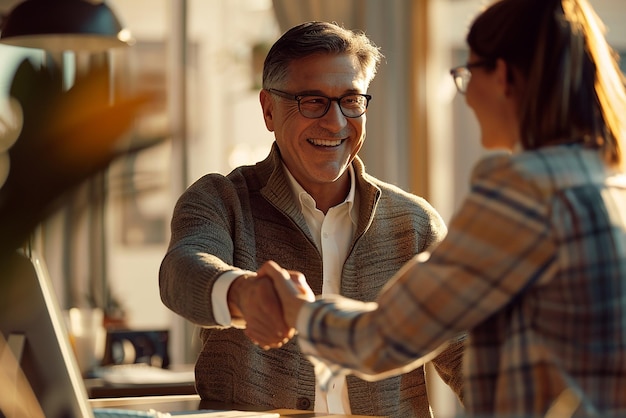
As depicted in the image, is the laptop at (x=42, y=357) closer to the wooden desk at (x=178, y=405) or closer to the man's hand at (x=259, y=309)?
the man's hand at (x=259, y=309)

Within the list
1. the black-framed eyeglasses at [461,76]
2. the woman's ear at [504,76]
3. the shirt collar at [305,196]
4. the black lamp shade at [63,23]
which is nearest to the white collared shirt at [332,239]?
the shirt collar at [305,196]

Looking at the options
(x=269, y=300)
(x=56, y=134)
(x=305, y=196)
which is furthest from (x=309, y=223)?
(x=56, y=134)

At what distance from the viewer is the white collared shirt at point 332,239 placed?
7.79 feet

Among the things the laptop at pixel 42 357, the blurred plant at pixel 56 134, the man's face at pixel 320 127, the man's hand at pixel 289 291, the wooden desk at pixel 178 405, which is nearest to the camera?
the blurred plant at pixel 56 134

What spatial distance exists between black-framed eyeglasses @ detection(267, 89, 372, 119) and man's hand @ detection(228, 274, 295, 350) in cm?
69

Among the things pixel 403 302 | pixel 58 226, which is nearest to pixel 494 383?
pixel 403 302

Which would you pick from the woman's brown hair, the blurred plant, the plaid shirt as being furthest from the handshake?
the blurred plant

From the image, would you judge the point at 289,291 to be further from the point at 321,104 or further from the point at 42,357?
the point at 321,104

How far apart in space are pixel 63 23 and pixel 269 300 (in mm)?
2760

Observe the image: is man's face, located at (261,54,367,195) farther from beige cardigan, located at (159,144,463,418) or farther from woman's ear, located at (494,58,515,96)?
woman's ear, located at (494,58,515,96)

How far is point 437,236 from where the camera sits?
255cm

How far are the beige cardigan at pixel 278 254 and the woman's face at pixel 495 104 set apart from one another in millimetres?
755

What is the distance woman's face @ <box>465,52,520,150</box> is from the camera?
4.85 ft

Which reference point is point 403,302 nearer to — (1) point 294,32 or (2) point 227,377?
(2) point 227,377
